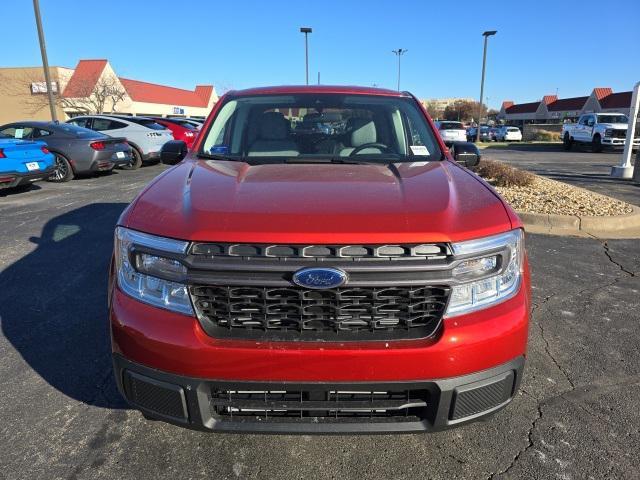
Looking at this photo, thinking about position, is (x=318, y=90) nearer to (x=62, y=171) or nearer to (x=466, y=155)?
(x=466, y=155)

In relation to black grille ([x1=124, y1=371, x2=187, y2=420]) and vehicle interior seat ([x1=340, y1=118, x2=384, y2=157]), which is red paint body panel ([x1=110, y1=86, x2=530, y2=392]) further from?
vehicle interior seat ([x1=340, y1=118, x2=384, y2=157])

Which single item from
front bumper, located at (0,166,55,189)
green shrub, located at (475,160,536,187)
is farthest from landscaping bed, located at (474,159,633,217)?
front bumper, located at (0,166,55,189)

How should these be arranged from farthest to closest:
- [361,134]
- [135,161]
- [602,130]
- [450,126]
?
[450,126] < [602,130] < [135,161] < [361,134]

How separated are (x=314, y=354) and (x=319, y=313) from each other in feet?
0.54

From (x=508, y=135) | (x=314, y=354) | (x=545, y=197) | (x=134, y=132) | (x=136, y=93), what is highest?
(x=136, y=93)

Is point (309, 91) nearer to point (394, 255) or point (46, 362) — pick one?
point (394, 255)

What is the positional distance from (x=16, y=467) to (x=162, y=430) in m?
0.66

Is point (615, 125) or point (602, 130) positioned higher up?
point (615, 125)

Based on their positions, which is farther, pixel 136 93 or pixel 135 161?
pixel 136 93

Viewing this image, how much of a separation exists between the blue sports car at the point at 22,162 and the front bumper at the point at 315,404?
29.1ft

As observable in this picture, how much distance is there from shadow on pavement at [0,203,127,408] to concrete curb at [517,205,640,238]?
19.2 ft

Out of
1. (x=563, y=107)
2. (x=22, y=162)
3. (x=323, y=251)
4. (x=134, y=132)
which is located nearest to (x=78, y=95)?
(x=134, y=132)

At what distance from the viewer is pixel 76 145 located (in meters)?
11.4

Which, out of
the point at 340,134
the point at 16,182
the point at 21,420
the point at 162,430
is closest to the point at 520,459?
the point at 162,430
